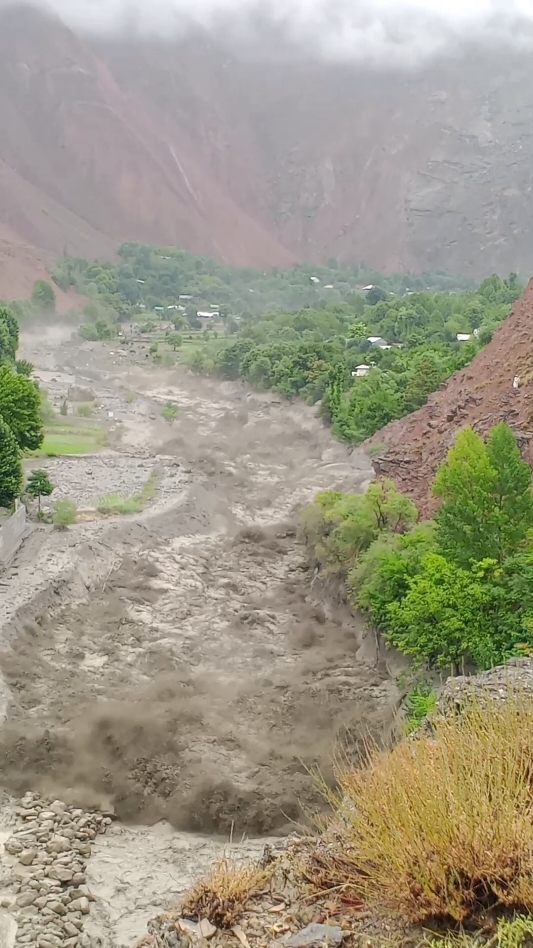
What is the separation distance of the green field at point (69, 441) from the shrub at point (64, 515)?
36.3 feet

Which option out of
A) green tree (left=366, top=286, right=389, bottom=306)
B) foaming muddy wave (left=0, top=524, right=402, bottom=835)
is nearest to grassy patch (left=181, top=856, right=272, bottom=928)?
foaming muddy wave (left=0, top=524, right=402, bottom=835)

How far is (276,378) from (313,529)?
31.8m

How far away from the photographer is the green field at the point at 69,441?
157ft

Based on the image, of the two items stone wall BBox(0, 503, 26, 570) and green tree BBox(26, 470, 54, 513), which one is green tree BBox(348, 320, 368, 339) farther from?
stone wall BBox(0, 503, 26, 570)

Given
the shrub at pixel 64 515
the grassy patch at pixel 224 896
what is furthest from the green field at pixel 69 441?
the grassy patch at pixel 224 896

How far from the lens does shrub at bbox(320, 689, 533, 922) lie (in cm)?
830

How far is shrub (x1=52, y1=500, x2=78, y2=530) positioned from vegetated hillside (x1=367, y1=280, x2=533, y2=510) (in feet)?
42.5

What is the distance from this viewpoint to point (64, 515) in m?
34.3

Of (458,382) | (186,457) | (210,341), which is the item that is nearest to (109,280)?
(210,341)

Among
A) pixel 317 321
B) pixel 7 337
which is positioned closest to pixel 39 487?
pixel 7 337

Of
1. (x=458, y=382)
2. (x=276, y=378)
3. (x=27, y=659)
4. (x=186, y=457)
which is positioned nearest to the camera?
(x=27, y=659)

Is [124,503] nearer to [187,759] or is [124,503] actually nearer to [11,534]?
[11,534]

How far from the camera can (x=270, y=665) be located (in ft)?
85.6

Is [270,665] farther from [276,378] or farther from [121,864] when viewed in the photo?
[276,378]
